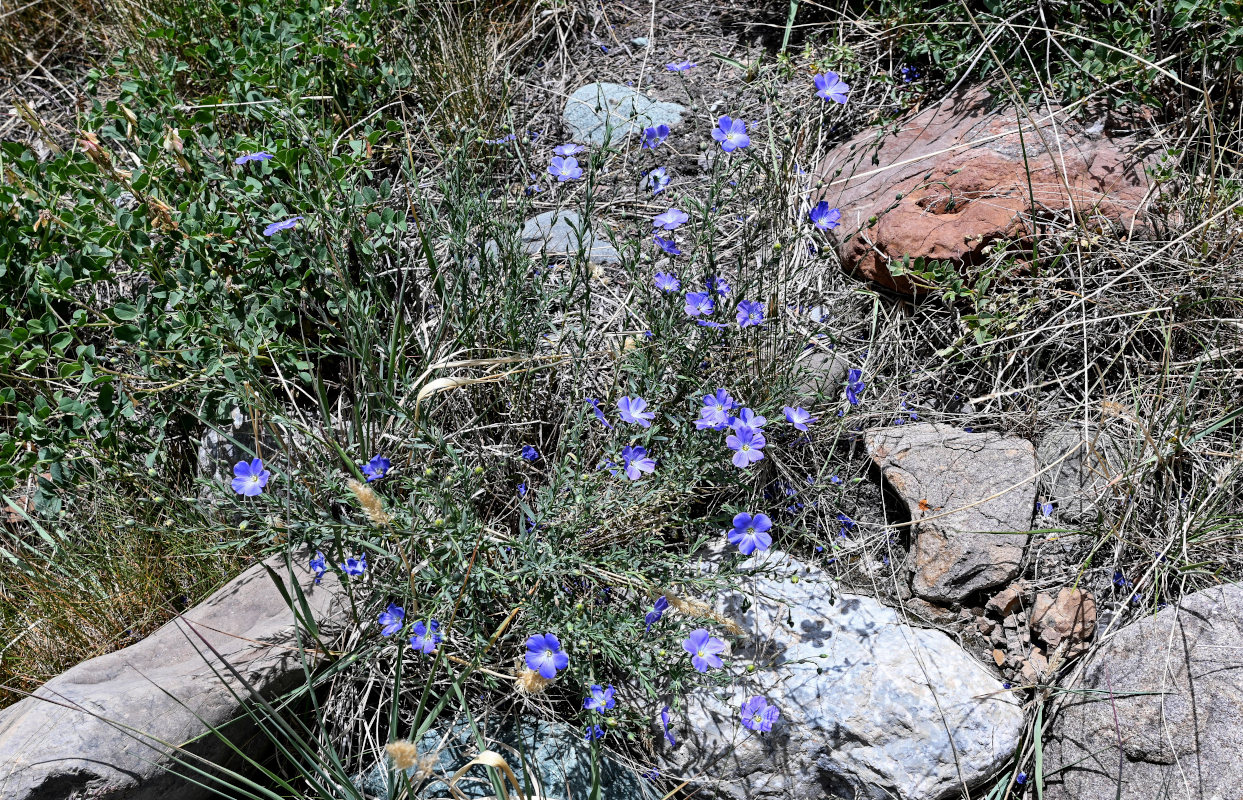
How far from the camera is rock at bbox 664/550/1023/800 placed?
7.41 ft

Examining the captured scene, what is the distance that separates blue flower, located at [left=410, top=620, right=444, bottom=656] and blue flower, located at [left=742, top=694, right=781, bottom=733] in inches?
32.6

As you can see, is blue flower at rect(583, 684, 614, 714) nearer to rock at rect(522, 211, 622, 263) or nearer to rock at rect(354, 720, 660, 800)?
rock at rect(354, 720, 660, 800)

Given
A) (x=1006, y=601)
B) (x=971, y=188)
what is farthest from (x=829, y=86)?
(x=1006, y=601)

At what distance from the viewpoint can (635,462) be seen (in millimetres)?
2240

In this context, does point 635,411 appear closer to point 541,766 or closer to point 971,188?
point 541,766

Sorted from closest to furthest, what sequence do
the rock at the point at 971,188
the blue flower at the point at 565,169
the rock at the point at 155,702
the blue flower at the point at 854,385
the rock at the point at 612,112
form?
the rock at the point at 155,702
the blue flower at the point at 854,385
the blue flower at the point at 565,169
the rock at the point at 971,188
the rock at the point at 612,112

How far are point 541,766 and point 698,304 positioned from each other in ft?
4.45

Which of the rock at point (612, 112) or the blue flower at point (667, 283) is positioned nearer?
the blue flower at point (667, 283)

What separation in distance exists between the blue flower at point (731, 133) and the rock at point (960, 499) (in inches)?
40.1

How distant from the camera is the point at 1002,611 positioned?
2473mm

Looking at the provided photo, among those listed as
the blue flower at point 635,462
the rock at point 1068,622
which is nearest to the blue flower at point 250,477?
the blue flower at point 635,462

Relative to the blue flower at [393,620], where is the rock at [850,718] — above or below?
below

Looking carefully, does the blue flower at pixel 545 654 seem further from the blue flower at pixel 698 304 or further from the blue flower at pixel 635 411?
the blue flower at pixel 698 304

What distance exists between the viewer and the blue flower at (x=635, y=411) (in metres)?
2.25
